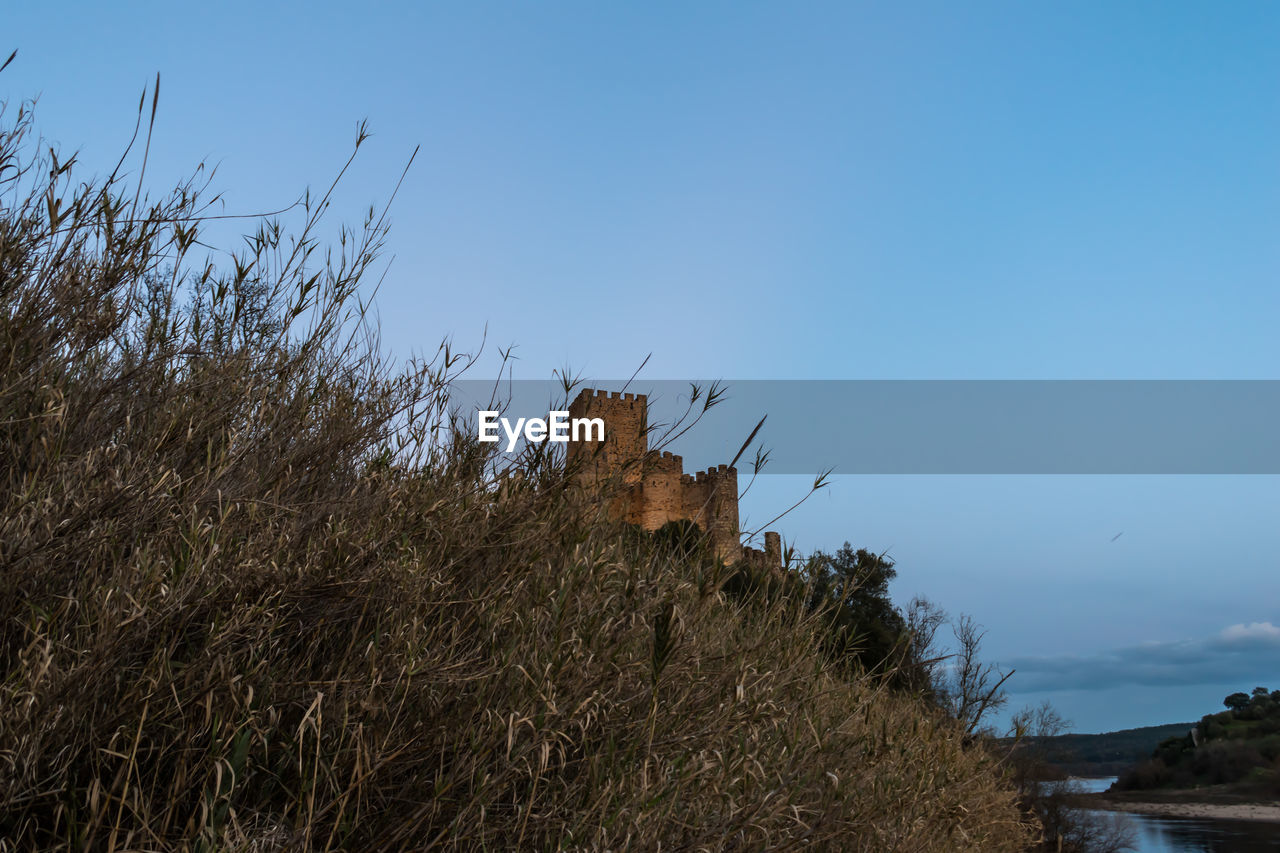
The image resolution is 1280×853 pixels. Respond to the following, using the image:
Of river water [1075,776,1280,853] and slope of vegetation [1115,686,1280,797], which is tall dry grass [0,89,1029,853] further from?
slope of vegetation [1115,686,1280,797]

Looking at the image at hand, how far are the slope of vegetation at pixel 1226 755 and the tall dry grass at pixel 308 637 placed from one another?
78396 millimetres

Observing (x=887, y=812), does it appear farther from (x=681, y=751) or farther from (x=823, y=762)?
(x=681, y=751)

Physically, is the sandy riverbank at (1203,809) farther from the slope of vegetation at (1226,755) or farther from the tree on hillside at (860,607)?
the tree on hillside at (860,607)

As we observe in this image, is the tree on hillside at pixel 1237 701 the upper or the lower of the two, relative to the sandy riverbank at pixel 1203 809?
upper

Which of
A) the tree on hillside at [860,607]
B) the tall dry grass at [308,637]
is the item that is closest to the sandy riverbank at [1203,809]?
the tree on hillside at [860,607]

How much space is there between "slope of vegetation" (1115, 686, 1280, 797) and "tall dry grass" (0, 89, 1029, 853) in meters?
78.4

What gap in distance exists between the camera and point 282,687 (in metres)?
1.93

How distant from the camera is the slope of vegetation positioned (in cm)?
6378

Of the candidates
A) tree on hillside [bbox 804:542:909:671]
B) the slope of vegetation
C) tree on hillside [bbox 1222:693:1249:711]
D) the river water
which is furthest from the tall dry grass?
tree on hillside [bbox 1222:693:1249:711]

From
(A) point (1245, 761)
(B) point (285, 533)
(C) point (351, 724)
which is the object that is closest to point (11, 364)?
(B) point (285, 533)

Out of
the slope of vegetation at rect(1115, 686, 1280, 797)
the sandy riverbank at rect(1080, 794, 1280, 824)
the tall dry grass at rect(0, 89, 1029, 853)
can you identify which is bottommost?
the sandy riverbank at rect(1080, 794, 1280, 824)

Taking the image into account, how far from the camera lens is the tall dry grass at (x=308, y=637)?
5.58 feet

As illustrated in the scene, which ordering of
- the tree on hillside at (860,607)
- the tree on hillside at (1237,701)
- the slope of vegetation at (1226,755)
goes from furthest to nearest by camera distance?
the tree on hillside at (1237,701) < the slope of vegetation at (1226,755) < the tree on hillside at (860,607)

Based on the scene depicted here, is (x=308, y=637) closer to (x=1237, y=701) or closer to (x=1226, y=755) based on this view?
(x=1226, y=755)
